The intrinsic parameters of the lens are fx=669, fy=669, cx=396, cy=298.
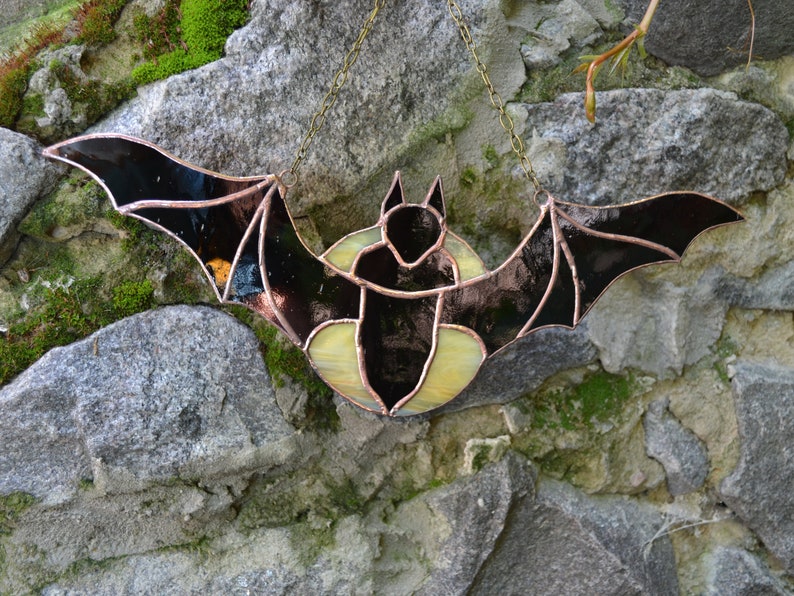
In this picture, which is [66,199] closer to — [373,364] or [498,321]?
[373,364]

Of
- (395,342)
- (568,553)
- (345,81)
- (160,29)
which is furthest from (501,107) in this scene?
(568,553)

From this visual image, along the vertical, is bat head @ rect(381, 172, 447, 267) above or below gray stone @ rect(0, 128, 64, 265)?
below

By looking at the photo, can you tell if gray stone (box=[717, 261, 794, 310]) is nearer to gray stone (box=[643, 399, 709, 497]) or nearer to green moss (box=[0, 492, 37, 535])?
gray stone (box=[643, 399, 709, 497])

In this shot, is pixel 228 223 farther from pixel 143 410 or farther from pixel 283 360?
pixel 143 410

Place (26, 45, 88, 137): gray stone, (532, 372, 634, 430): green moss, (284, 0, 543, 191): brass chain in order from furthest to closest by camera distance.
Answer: (532, 372, 634, 430): green moss, (26, 45, 88, 137): gray stone, (284, 0, 543, 191): brass chain

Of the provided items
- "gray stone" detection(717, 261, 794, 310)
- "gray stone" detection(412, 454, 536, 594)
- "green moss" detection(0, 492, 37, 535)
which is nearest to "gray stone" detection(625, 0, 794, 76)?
"gray stone" detection(717, 261, 794, 310)

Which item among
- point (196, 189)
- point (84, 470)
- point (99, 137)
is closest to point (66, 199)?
point (99, 137)

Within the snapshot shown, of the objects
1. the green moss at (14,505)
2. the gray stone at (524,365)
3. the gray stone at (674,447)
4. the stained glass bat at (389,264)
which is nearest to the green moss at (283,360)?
the stained glass bat at (389,264)

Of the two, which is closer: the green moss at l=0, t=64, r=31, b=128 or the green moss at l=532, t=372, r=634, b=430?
the green moss at l=0, t=64, r=31, b=128
